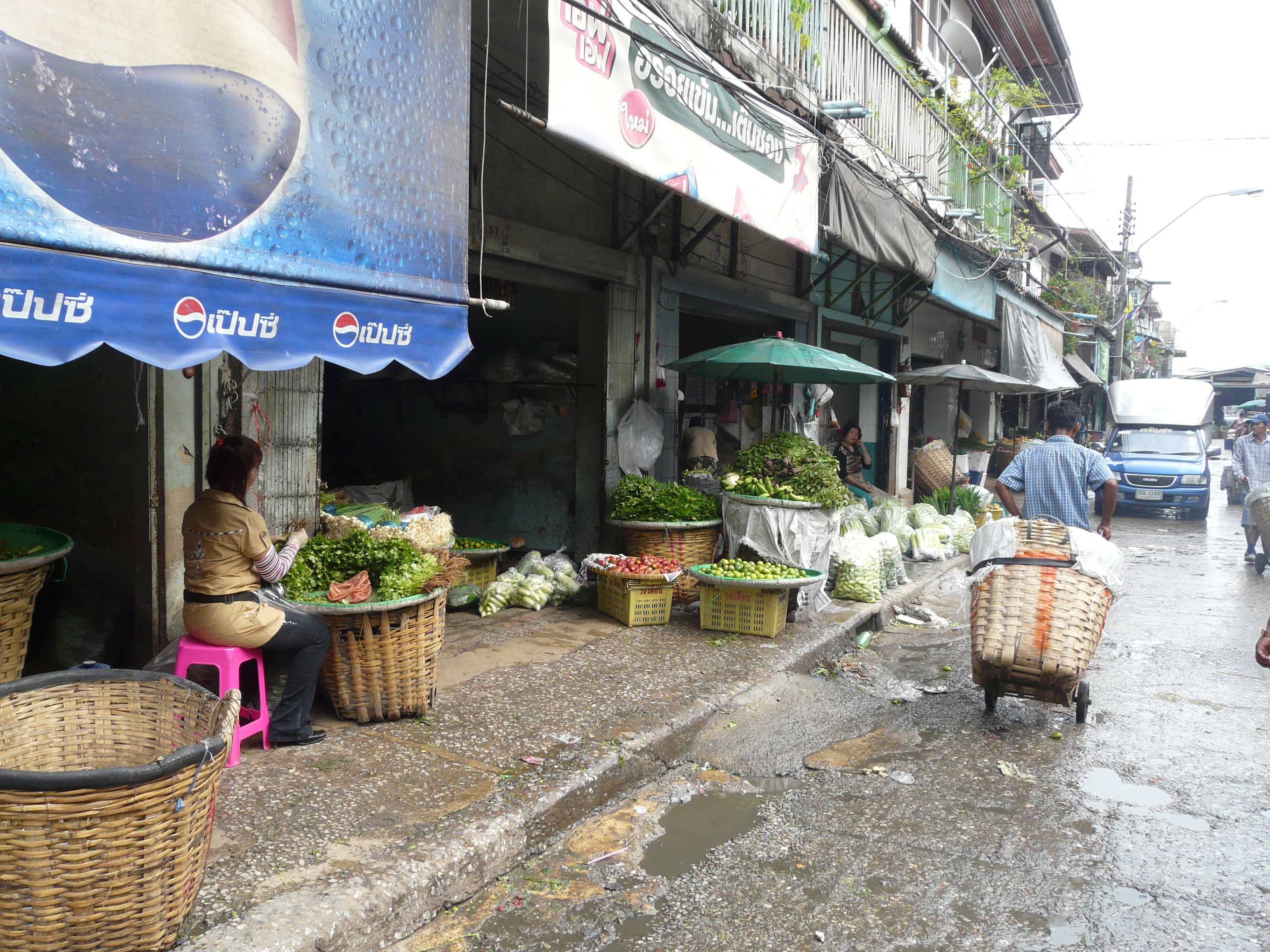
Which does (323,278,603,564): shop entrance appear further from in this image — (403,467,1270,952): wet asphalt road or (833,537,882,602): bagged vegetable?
(403,467,1270,952): wet asphalt road

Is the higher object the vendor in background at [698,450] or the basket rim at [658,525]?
the vendor in background at [698,450]

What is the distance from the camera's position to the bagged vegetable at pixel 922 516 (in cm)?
1244

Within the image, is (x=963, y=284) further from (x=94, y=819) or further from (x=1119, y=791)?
(x=94, y=819)

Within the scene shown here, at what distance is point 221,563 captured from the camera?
3.94m

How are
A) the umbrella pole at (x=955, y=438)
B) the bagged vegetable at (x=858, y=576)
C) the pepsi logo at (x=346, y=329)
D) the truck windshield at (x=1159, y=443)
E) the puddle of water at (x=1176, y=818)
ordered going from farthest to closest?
the truck windshield at (x=1159, y=443), the umbrella pole at (x=955, y=438), the bagged vegetable at (x=858, y=576), the puddle of water at (x=1176, y=818), the pepsi logo at (x=346, y=329)

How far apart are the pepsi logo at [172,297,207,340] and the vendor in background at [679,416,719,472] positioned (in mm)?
6621

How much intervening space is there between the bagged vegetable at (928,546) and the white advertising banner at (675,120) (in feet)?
18.3

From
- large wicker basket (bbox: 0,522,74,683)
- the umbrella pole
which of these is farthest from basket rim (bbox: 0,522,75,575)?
the umbrella pole

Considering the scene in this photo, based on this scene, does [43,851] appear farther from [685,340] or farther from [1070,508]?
[685,340]

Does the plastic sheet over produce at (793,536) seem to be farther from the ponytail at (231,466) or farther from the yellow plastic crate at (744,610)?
the ponytail at (231,466)

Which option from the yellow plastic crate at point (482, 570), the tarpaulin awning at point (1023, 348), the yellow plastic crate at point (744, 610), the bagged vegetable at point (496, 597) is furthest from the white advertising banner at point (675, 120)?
the tarpaulin awning at point (1023, 348)

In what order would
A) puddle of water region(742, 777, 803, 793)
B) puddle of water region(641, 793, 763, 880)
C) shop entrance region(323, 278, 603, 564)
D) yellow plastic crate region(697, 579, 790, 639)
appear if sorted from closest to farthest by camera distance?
puddle of water region(641, 793, 763, 880) < puddle of water region(742, 777, 803, 793) < yellow plastic crate region(697, 579, 790, 639) < shop entrance region(323, 278, 603, 564)

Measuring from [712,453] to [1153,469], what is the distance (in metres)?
13.0

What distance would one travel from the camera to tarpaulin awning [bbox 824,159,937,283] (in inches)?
327
